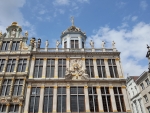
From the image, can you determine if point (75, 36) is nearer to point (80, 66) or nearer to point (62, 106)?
point (80, 66)

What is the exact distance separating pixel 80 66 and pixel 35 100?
8.14 metres

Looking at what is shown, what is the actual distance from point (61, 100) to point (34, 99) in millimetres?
3700

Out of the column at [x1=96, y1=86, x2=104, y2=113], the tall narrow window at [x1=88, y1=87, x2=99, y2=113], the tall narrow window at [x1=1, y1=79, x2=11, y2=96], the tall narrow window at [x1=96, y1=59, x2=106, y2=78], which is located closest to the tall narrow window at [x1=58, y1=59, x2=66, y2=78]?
the tall narrow window at [x1=88, y1=87, x2=99, y2=113]

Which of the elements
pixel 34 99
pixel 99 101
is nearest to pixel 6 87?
pixel 34 99

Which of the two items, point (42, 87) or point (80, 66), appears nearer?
point (42, 87)

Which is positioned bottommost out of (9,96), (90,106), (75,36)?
(90,106)

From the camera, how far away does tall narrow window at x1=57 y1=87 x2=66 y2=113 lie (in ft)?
68.4

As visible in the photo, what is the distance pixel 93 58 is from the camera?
82.8 feet

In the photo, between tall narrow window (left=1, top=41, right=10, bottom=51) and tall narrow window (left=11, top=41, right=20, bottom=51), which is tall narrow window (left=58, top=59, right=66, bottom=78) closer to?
tall narrow window (left=11, top=41, right=20, bottom=51)

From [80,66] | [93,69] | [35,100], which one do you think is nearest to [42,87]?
[35,100]

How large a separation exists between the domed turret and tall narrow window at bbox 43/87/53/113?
8.82 m

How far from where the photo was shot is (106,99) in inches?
854

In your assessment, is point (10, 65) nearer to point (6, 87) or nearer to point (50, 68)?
point (6, 87)

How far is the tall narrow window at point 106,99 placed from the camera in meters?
21.1
